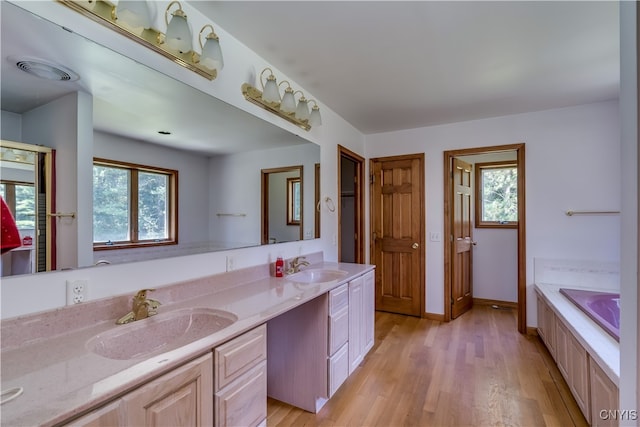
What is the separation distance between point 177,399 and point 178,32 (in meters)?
1.52

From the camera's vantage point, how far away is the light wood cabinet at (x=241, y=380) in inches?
42.1

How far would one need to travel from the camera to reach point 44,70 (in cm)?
109

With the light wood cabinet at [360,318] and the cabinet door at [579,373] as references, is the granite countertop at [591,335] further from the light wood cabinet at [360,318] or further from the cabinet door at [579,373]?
the light wood cabinet at [360,318]

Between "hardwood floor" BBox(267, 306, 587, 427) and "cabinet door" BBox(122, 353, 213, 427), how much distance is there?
3.39 ft

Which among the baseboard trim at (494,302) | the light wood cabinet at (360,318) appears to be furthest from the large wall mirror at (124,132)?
the baseboard trim at (494,302)

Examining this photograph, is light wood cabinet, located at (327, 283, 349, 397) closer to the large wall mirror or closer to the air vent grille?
the large wall mirror

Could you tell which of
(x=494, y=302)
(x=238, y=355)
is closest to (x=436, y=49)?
(x=238, y=355)

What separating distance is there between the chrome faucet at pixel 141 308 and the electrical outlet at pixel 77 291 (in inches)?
6.4

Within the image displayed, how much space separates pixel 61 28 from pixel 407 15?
1.61 meters

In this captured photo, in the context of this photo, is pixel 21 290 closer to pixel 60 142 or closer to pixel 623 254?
pixel 60 142

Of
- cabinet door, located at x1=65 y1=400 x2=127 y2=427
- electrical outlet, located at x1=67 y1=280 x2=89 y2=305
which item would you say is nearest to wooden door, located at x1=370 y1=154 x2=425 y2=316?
electrical outlet, located at x1=67 y1=280 x2=89 y2=305

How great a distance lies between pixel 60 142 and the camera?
115 cm

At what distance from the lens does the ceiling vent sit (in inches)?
40.4

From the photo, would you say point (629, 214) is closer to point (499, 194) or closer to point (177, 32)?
point (177, 32)
